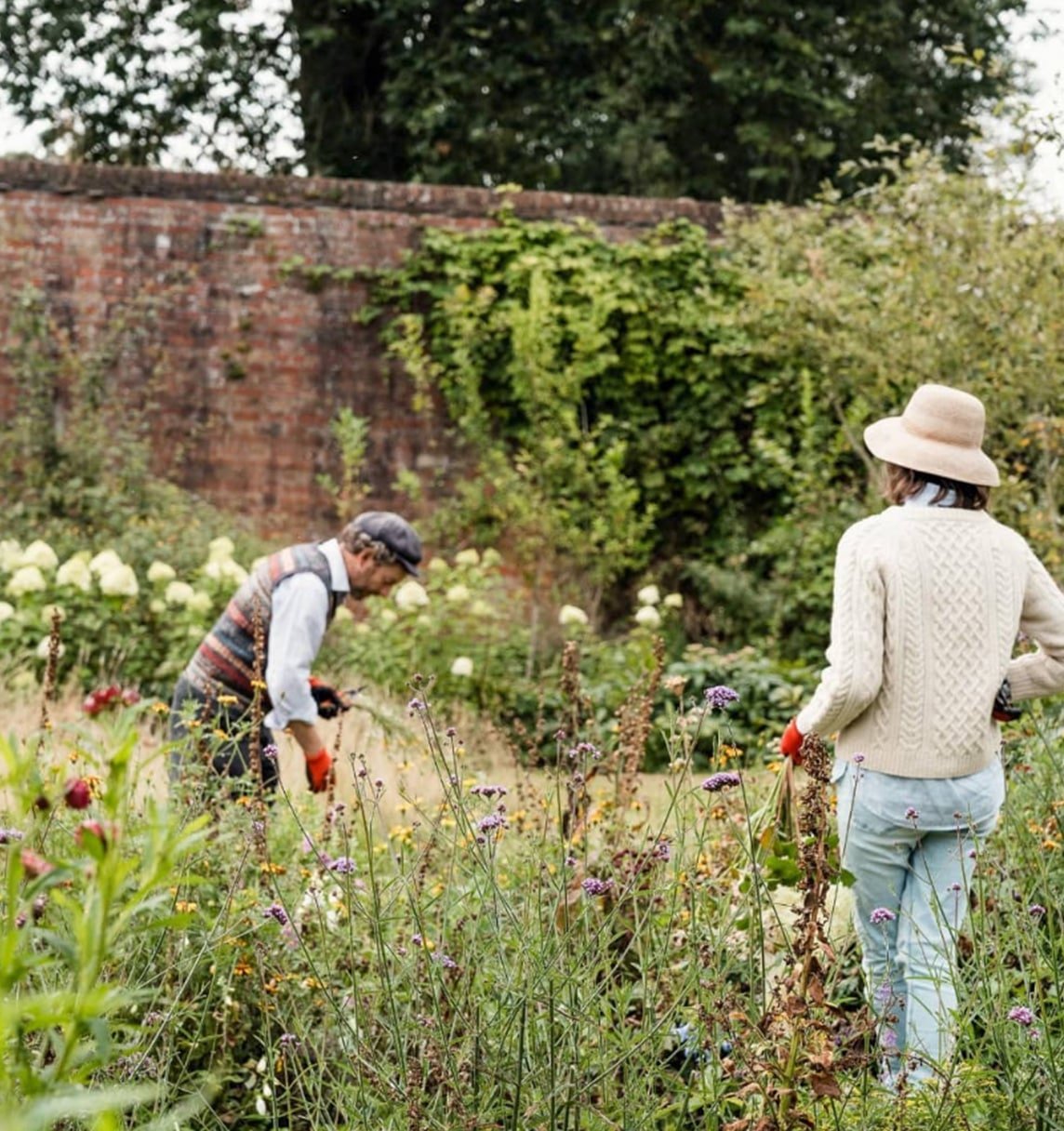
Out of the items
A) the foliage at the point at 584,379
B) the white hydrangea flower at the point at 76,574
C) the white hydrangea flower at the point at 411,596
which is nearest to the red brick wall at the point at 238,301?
the foliage at the point at 584,379

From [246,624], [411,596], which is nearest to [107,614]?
[411,596]

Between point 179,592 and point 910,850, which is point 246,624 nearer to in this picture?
point 910,850

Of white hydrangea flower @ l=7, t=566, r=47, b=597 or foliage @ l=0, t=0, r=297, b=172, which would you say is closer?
white hydrangea flower @ l=7, t=566, r=47, b=597

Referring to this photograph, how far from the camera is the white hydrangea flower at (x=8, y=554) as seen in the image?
26.2ft

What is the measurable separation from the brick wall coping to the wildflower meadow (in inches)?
259

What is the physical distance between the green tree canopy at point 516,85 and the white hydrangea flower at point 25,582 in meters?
8.12

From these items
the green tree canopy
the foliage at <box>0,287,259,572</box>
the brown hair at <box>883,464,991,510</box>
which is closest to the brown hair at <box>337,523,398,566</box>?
the brown hair at <box>883,464,991,510</box>

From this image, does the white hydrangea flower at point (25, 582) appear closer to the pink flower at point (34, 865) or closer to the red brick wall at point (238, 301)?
the red brick wall at point (238, 301)

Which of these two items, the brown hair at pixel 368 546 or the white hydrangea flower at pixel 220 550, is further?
the white hydrangea flower at pixel 220 550

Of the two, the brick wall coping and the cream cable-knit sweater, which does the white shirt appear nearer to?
the cream cable-knit sweater

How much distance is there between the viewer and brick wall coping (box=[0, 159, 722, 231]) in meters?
10.1

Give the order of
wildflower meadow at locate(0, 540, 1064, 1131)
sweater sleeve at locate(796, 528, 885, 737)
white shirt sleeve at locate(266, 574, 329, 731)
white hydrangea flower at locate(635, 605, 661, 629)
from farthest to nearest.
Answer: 1. white hydrangea flower at locate(635, 605, 661, 629)
2. white shirt sleeve at locate(266, 574, 329, 731)
3. sweater sleeve at locate(796, 528, 885, 737)
4. wildflower meadow at locate(0, 540, 1064, 1131)

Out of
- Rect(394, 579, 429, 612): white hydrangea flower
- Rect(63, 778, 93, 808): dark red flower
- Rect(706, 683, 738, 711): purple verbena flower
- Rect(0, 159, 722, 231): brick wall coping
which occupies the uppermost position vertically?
Rect(0, 159, 722, 231): brick wall coping

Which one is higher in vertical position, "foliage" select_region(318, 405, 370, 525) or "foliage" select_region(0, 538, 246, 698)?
"foliage" select_region(318, 405, 370, 525)
